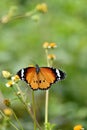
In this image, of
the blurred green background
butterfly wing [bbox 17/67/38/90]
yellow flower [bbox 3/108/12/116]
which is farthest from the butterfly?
the blurred green background

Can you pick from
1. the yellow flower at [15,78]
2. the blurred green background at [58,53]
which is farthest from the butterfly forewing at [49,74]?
the blurred green background at [58,53]

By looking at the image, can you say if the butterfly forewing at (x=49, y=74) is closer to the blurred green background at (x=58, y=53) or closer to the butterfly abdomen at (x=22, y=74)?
the butterfly abdomen at (x=22, y=74)

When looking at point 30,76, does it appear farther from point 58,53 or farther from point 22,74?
point 58,53

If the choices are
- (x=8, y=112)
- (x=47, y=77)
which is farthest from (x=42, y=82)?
(x=8, y=112)

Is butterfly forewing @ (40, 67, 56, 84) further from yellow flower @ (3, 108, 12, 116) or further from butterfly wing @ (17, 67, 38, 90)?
yellow flower @ (3, 108, 12, 116)

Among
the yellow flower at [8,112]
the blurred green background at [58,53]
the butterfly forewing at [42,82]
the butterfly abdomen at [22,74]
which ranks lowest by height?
the yellow flower at [8,112]

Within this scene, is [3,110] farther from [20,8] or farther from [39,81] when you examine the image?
[20,8]
